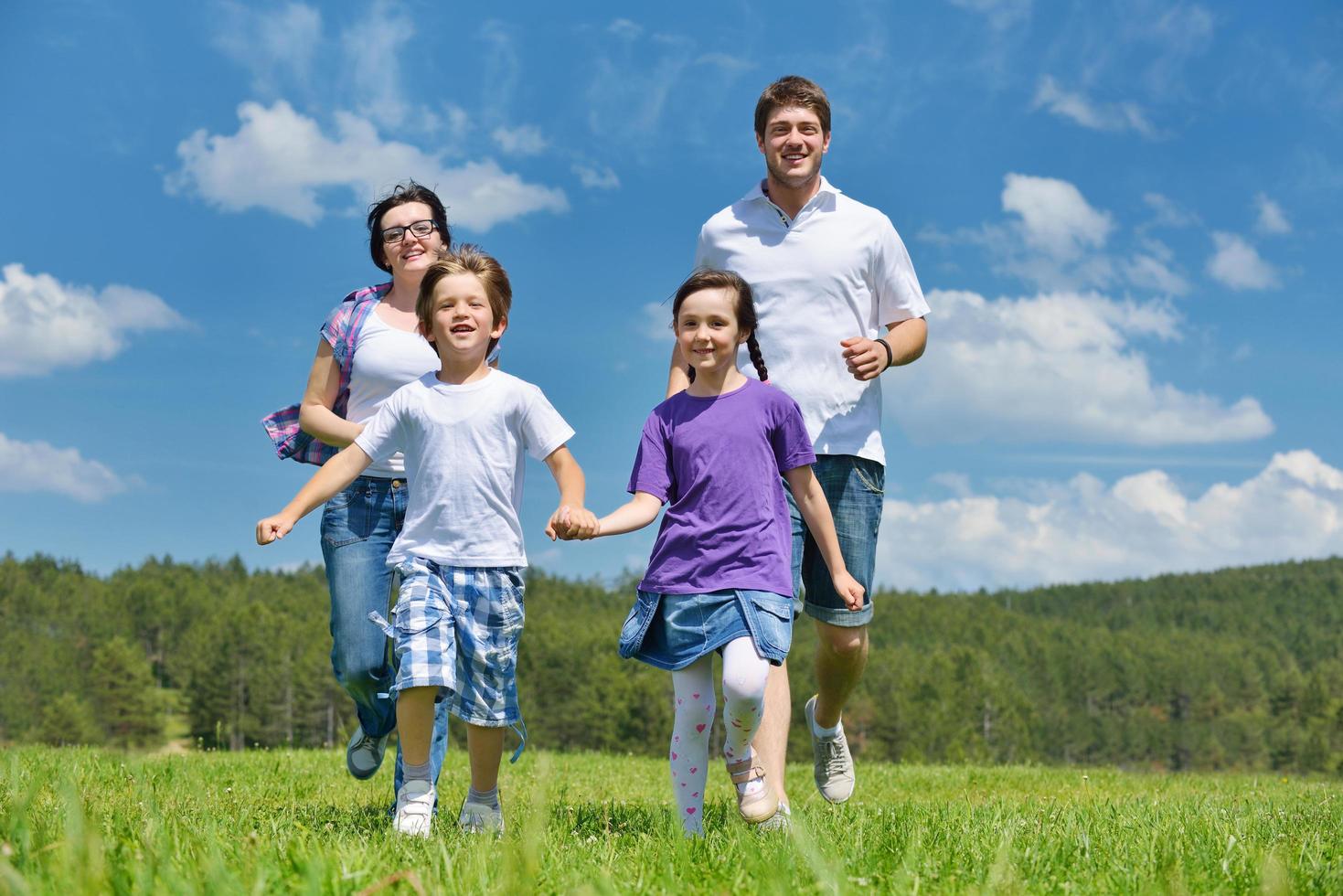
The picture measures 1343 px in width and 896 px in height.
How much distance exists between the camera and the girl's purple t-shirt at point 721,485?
447 cm

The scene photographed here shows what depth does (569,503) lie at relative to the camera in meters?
4.82

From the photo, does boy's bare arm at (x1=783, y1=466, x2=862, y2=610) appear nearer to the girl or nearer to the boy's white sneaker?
the girl

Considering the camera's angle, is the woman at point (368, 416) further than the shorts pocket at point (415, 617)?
Yes

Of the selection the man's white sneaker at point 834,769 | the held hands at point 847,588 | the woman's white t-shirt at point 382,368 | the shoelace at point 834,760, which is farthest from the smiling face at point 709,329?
the shoelace at point 834,760

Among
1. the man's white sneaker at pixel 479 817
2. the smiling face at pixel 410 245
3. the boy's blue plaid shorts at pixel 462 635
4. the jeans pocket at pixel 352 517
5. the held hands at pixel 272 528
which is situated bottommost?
the man's white sneaker at pixel 479 817

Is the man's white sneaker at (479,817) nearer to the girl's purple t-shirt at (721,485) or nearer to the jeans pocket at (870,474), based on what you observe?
the girl's purple t-shirt at (721,485)

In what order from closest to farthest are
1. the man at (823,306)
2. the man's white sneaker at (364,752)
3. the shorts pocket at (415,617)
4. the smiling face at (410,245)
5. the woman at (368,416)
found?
the shorts pocket at (415,617), the man at (823,306), the woman at (368,416), the smiling face at (410,245), the man's white sneaker at (364,752)

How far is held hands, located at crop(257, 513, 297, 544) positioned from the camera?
4547 millimetres

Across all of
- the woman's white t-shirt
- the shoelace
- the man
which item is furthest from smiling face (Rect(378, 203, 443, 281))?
the shoelace

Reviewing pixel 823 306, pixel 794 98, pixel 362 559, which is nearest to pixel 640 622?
pixel 362 559

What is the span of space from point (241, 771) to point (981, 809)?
5088mm

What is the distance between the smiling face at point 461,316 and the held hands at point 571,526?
999 millimetres

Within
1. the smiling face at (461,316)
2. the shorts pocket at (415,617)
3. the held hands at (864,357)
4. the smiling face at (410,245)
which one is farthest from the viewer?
the smiling face at (410,245)

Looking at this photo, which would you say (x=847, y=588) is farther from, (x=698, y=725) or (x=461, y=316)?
(x=461, y=316)
